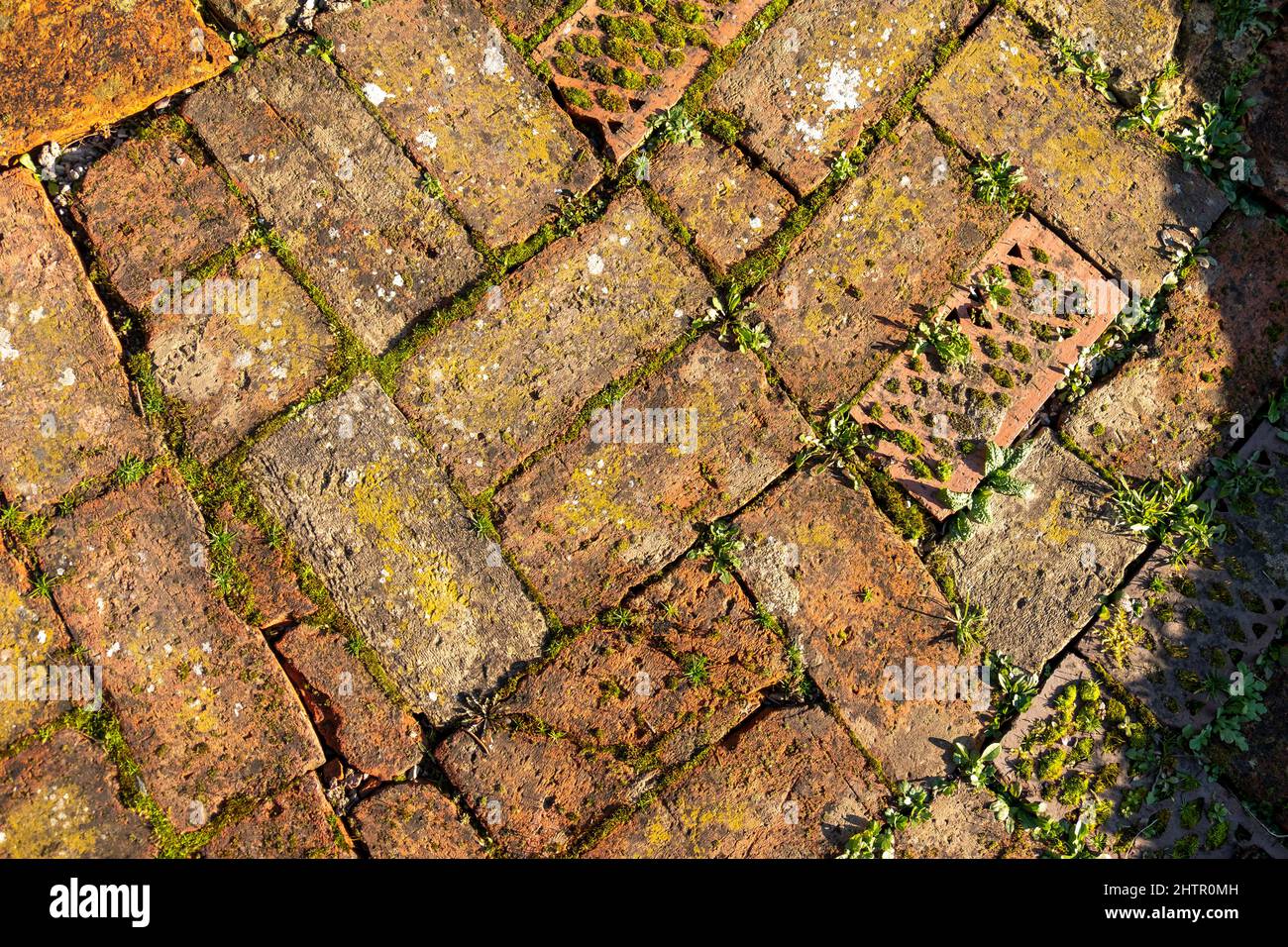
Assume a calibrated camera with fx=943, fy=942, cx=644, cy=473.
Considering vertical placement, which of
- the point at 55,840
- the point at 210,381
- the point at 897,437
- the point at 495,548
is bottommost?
the point at 55,840

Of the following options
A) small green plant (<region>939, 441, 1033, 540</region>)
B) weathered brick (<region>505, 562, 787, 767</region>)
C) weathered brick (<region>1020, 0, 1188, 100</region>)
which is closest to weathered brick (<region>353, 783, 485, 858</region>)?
weathered brick (<region>505, 562, 787, 767</region>)

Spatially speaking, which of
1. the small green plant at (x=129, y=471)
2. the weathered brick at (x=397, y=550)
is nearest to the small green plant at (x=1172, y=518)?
the weathered brick at (x=397, y=550)

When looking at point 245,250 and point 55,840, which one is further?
point 245,250

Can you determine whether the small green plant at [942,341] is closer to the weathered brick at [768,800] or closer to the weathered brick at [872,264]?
the weathered brick at [872,264]

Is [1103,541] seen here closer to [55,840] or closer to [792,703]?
[792,703]

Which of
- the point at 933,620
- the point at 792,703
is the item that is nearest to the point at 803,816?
the point at 792,703

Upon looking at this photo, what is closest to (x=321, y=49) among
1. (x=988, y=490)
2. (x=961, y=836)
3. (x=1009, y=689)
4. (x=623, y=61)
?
(x=623, y=61)
